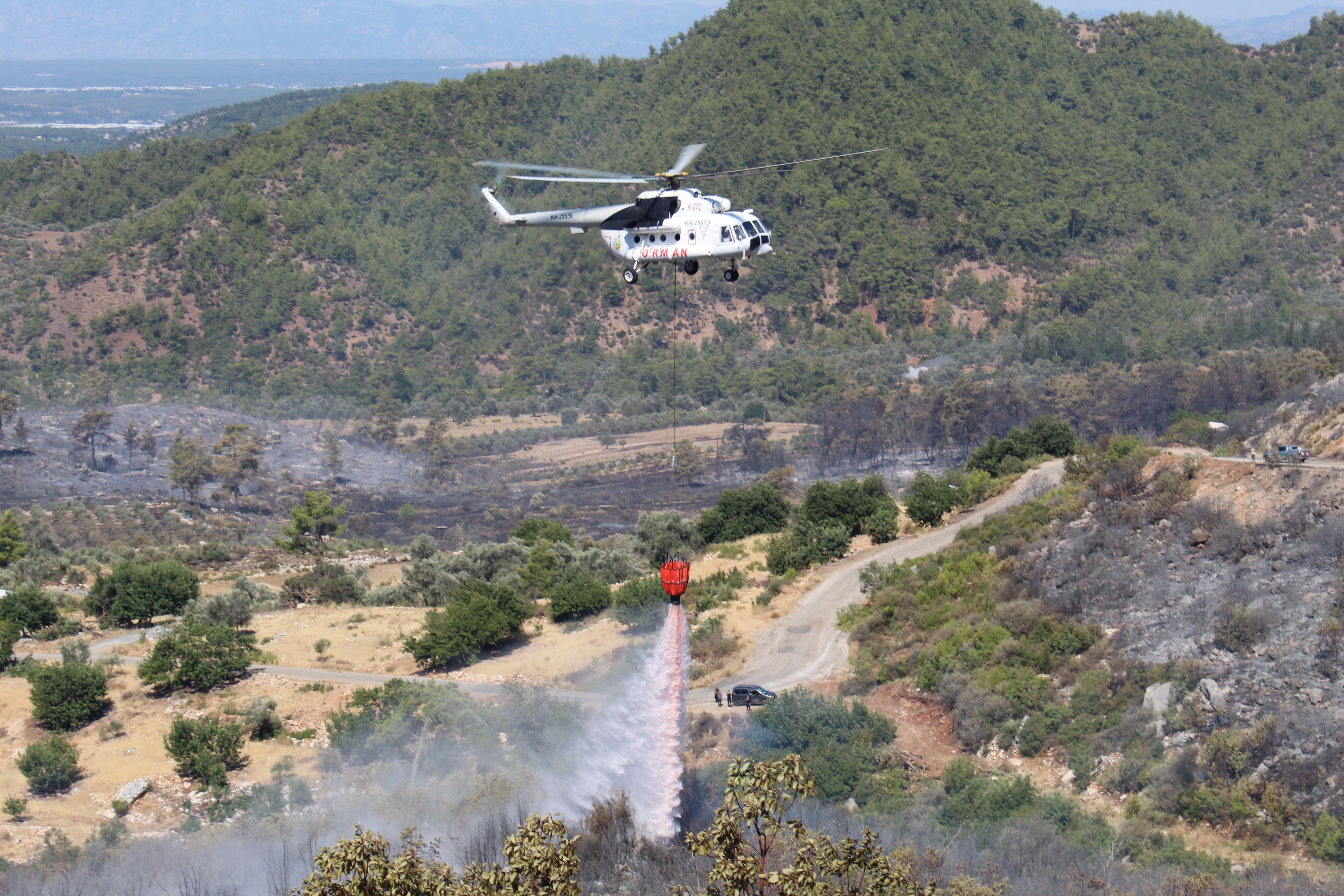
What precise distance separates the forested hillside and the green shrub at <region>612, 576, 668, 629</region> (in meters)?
76.0

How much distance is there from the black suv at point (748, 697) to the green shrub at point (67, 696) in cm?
2296

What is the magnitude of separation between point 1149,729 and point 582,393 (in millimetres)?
106122

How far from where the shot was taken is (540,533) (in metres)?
67.9

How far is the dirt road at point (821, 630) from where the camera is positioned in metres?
45.6

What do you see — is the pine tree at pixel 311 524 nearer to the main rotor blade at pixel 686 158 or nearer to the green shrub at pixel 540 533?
the green shrub at pixel 540 533

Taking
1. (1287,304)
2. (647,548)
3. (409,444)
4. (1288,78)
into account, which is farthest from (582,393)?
(1288,78)

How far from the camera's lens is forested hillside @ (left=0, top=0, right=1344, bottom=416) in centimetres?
14188

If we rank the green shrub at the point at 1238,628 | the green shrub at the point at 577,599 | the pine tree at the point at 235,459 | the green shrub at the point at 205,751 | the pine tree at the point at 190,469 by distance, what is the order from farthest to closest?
1. the pine tree at the point at 235,459
2. the pine tree at the point at 190,469
3. the green shrub at the point at 577,599
4. the green shrub at the point at 205,751
5. the green shrub at the point at 1238,628

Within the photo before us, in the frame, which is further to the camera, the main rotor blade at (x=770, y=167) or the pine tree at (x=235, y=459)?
the pine tree at (x=235, y=459)

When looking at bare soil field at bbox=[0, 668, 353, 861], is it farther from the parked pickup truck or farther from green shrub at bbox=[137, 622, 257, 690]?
the parked pickup truck

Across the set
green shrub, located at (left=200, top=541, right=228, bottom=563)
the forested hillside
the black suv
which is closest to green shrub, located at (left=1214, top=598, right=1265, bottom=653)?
the black suv

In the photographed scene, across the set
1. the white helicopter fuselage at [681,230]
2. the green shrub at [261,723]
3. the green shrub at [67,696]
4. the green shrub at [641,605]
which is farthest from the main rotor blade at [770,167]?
the green shrub at [67,696]

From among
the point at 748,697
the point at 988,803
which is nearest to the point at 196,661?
the point at 748,697

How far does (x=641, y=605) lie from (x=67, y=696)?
74.8ft
